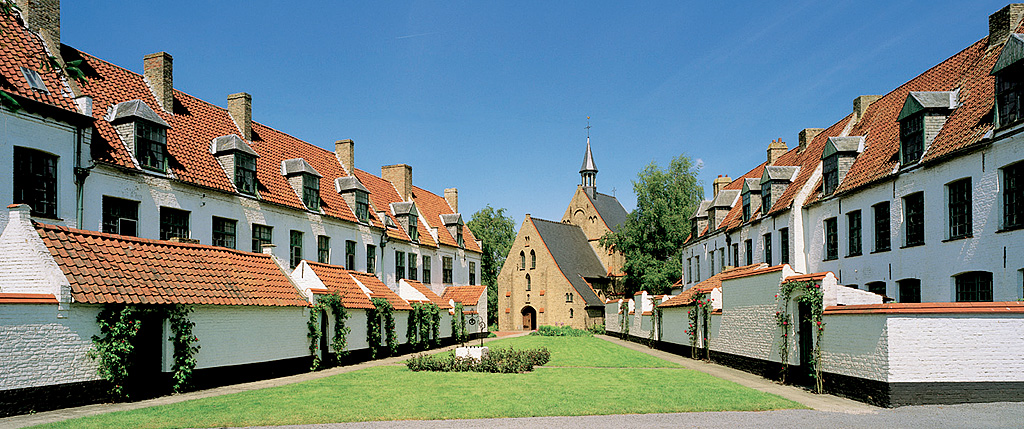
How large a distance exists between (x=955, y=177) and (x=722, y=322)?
9.08 m

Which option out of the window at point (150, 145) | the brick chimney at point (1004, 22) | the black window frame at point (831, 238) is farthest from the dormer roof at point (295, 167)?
the brick chimney at point (1004, 22)

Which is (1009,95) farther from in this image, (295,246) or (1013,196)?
(295,246)

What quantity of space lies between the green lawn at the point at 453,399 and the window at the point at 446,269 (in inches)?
807

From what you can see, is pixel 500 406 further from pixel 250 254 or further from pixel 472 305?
pixel 472 305

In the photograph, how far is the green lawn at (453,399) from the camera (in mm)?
11984

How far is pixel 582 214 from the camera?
71.1 metres

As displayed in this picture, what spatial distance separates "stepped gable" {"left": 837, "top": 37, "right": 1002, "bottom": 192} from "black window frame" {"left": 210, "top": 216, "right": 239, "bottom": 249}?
65.1 feet

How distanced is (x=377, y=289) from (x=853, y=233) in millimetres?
18025

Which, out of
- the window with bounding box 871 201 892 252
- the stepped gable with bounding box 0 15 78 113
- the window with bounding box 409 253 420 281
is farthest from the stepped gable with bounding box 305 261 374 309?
the window with bounding box 871 201 892 252

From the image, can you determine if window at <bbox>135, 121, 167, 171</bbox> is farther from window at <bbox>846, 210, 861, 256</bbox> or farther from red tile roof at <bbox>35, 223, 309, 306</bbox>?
window at <bbox>846, 210, 861, 256</bbox>

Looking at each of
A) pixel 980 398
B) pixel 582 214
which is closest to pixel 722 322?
pixel 980 398

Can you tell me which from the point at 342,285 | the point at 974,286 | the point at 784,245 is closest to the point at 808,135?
the point at 784,245

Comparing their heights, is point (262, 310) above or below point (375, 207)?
below

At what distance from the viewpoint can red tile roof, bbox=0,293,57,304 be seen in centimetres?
1245
